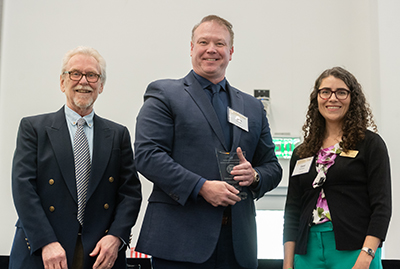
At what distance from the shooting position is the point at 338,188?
81.7 inches

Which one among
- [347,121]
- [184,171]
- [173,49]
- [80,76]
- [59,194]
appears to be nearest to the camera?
[184,171]

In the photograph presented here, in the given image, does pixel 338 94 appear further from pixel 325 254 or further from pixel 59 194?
pixel 59 194

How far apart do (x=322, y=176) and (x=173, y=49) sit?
2.71m

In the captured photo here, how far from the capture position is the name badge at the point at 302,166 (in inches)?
88.0

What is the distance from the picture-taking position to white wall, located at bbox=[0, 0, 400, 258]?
415 cm

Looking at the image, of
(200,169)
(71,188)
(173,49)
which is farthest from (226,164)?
(173,49)

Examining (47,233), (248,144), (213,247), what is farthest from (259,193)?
(47,233)

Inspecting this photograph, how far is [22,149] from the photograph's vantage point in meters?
1.89

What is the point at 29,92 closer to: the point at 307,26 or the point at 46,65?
the point at 46,65

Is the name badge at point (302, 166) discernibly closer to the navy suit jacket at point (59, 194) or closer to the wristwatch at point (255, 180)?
the wristwatch at point (255, 180)

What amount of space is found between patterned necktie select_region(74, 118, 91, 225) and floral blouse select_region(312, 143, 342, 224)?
4.07 ft

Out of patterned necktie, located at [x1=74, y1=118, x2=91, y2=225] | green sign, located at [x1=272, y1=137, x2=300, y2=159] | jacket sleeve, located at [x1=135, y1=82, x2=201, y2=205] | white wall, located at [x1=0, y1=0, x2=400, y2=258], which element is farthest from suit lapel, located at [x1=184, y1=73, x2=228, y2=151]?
green sign, located at [x1=272, y1=137, x2=300, y2=159]

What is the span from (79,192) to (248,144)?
89 cm

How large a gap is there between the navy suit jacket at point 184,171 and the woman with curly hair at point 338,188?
0.32 m
